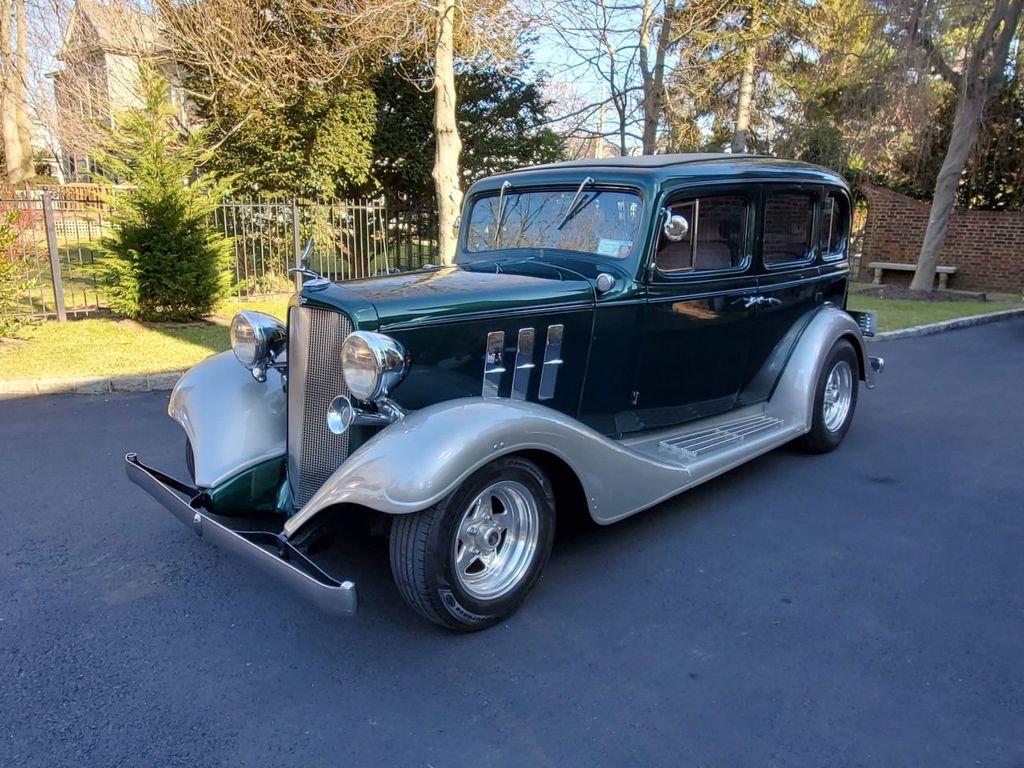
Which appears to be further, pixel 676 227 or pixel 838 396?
pixel 838 396

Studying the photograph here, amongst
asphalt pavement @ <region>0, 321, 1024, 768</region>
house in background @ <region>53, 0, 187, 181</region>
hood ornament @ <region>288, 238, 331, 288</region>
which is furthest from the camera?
house in background @ <region>53, 0, 187, 181</region>

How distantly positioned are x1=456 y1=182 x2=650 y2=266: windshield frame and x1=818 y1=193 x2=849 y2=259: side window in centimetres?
201

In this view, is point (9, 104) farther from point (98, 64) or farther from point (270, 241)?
point (270, 241)

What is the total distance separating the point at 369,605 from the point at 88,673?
3.53 ft

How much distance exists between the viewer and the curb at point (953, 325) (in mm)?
10109

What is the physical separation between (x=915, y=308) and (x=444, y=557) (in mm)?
12763

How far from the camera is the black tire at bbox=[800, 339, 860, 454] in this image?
16.1 ft

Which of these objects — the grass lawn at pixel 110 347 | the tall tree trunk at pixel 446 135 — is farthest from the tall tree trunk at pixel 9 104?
the tall tree trunk at pixel 446 135

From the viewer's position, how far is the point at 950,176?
13.9m

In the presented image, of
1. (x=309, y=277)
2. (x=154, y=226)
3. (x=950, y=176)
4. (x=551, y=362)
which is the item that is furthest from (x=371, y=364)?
(x=950, y=176)

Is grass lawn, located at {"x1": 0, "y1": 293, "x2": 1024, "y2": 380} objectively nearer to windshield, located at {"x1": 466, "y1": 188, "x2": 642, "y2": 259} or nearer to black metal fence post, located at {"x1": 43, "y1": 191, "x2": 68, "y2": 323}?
black metal fence post, located at {"x1": 43, "y1": 191, "x2": 68, "y2": 323}

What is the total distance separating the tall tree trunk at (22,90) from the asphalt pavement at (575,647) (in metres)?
15.7

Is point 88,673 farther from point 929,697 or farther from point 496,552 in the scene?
point 929,697

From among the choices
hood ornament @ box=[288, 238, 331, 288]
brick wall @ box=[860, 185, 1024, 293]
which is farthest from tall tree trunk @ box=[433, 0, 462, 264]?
brick wall @ box=[860, 185, 1024, 293]
